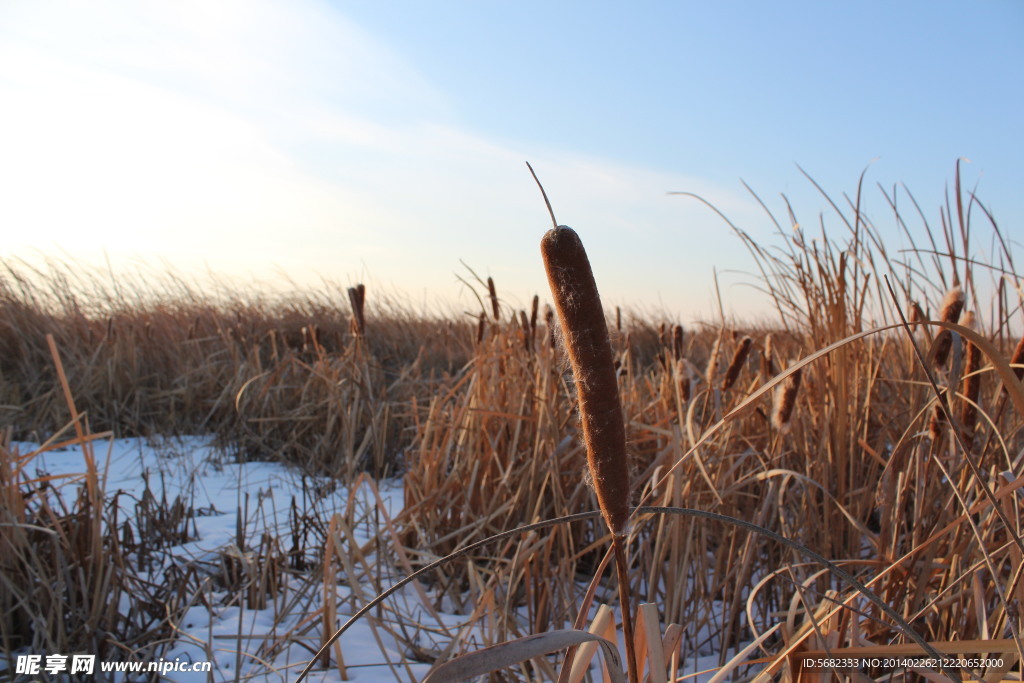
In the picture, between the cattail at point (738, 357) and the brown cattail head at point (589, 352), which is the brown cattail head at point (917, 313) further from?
the brown cattail head at point (589, 352)

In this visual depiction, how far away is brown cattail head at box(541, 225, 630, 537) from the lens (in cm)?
50

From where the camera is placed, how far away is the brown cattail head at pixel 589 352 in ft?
1.63

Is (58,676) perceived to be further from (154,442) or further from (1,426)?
(1,426)

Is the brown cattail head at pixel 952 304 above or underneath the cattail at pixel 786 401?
above

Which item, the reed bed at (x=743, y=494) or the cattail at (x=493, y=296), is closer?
the reed bed at (x=743, y=494)

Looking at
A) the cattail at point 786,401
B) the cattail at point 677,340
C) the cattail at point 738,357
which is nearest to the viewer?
the cattail at point 786,401

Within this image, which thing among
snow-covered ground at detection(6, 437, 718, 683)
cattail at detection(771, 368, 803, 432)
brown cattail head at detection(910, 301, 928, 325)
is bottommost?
snow-covered ground at detection(6, 437, 718, 683)

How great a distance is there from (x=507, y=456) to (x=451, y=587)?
57 cm

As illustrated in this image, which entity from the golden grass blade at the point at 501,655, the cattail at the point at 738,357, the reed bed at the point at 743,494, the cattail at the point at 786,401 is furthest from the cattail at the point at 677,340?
the golden grass blade at the point at 501,655

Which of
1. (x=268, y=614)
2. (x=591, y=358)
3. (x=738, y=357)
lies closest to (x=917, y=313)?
(x=738, y=357)

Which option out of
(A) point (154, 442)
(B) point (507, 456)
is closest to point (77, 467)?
(A) point (154, 442)

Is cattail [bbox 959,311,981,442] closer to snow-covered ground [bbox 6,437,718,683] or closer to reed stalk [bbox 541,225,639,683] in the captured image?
snow-covered ground [bbox 6,437,718,683]

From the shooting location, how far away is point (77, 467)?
368 cm

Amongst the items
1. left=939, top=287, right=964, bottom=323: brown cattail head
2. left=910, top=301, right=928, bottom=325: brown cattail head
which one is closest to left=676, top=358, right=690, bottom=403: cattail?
left=910, top=301, right=928, bottom=325: brown cattail head
